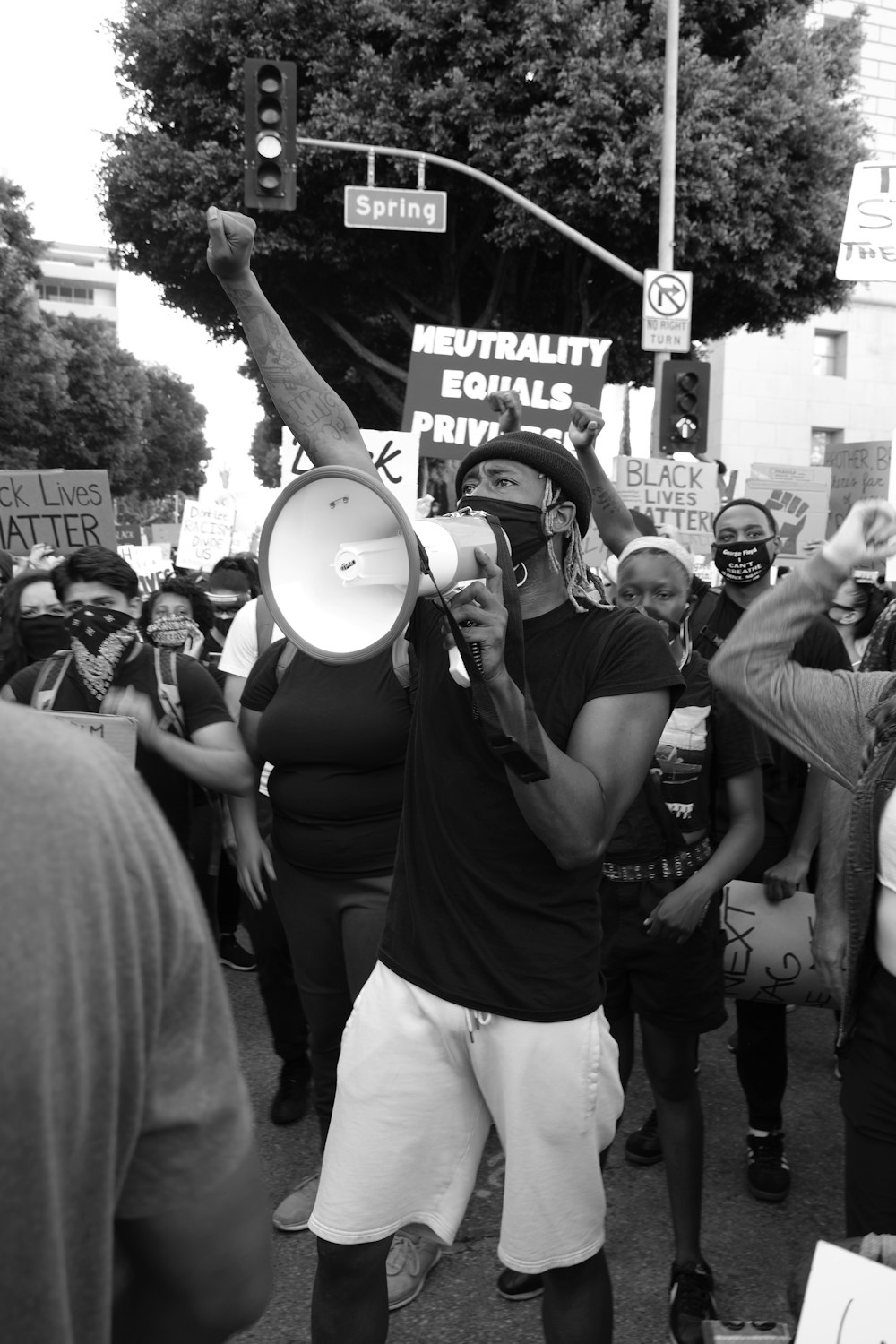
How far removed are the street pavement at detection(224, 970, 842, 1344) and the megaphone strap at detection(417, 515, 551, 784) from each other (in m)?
1.52

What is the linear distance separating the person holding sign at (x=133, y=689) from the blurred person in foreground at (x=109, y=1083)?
7.46ft

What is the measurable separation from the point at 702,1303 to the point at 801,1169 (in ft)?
2.99

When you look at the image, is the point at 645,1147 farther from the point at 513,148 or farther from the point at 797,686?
the point at 513,148

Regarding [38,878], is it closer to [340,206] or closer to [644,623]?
[644,623]

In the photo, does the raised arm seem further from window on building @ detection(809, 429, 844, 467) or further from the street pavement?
window on building @ detection(809, 429, 844, 467)

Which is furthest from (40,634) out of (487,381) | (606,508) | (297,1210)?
(487,381)

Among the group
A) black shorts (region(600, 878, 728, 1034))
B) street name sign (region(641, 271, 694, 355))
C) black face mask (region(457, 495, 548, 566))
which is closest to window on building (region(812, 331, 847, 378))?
street name sign (region(641, 271, 694, 355))

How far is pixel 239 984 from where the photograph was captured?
5012 mm

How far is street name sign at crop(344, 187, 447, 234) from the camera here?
11273 millimetres

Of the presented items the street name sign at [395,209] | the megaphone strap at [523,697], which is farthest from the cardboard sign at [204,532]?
the megaphone strap at [523,697]

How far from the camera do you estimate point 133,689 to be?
3.29 meters

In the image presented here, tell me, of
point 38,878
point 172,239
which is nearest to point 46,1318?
point 38,878

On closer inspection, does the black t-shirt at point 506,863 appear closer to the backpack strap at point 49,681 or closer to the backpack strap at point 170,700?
the backpack strap at point 170,700

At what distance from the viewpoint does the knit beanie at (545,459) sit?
205cm
